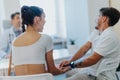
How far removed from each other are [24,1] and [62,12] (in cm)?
85

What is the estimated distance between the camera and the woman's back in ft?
5.82

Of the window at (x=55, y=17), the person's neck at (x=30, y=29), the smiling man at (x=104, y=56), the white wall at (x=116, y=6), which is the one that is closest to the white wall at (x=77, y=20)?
the window at (x=55, y=17)

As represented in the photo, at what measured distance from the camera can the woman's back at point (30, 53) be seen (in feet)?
5.82

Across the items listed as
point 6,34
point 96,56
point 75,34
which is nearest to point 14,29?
point 6,34

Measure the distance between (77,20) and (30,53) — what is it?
189cm

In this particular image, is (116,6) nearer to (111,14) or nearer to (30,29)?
(111,14)

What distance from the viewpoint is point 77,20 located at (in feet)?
11.7

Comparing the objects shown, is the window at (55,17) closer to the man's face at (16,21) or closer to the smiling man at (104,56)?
the man's face at (16,21)

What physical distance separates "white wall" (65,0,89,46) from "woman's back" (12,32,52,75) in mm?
1642

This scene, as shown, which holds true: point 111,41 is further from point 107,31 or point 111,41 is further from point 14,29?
point 14,29

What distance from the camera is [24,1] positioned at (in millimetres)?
3309

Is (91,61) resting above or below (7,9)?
below

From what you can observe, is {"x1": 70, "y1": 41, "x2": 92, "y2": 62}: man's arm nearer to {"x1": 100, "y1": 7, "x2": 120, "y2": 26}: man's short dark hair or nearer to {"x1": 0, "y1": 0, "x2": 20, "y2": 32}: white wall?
{"x1": 100, "y1": 7, "x2": 120, "y2": 26}: man's short dark hair

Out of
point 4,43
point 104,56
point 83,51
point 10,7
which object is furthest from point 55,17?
point 104,56
